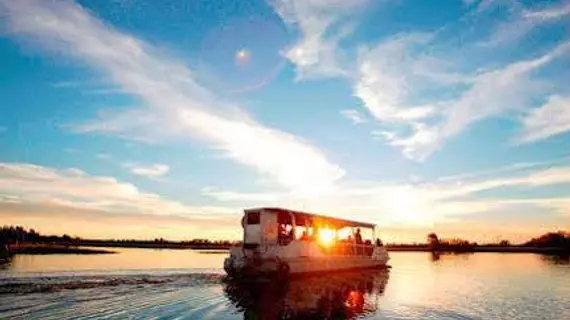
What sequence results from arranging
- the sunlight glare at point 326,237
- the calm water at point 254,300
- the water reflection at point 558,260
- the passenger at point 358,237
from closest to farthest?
1. the calm water at point 254,300
2. the sunlight glare at point 326,237
3. the passenger at point 358,237
4. the water reflection at point 558,260

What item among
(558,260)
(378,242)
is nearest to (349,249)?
(378,242)

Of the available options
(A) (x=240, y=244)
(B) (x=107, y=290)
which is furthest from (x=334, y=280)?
(B) (x=107, y=290)

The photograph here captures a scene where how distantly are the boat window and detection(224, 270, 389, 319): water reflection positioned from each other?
5.45m

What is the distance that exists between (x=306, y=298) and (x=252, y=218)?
12925 mm

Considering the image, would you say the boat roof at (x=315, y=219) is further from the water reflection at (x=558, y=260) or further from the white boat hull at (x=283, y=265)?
the water reflection at (x=558, y=260)

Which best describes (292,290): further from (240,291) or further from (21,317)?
(21,317)

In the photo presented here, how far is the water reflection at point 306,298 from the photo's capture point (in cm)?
2302

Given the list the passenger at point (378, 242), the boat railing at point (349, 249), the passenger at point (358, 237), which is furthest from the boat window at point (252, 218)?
the passenger at point (378, 242)

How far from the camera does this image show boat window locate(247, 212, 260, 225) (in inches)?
1580

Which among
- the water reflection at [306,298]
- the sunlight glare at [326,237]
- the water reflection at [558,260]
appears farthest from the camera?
the water reflection at [558,260]

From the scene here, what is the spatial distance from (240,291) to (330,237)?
1917cm

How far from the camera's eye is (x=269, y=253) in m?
37.9

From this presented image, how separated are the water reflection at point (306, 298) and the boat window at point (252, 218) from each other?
545cm

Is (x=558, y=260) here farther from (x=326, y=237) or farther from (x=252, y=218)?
(x=252, y=218)
